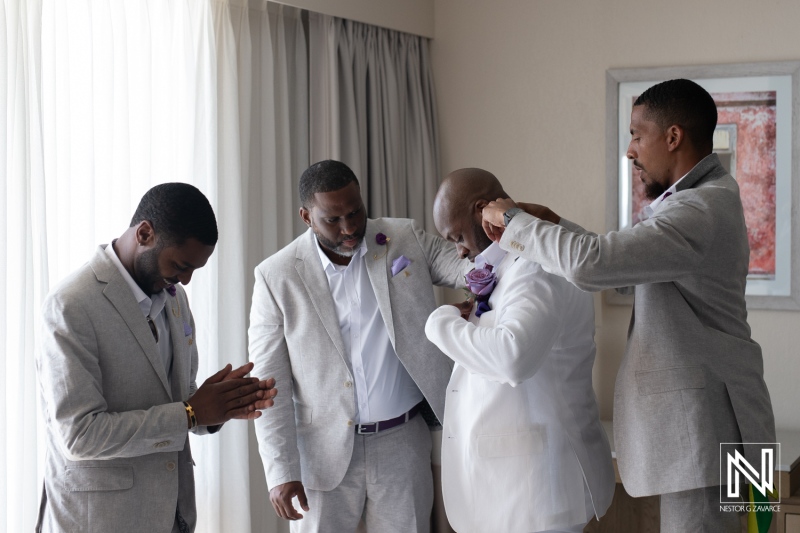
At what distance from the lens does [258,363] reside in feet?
8.99

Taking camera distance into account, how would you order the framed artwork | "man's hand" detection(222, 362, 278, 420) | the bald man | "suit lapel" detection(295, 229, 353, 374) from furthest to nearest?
the framed artwork
"suit lapel" detection(295, 229, 353, 374)
"man's hand" detection(222, 362, 278, 420)
the bald man

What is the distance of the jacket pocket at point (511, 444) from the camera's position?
219 centimetres

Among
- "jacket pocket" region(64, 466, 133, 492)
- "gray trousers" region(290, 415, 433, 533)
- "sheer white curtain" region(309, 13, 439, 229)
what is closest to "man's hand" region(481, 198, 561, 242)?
"gray trousers" region(290, 415, 433, 533)

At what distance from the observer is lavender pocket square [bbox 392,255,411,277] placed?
9.12 ft

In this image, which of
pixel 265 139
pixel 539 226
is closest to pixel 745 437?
pixel 539 226

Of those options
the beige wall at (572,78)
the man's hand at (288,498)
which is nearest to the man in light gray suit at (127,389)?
the man's hand at (288,498)

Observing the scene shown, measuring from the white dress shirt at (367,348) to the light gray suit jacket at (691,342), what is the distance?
83 centimetres

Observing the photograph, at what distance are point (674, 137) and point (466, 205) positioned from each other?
61 cm

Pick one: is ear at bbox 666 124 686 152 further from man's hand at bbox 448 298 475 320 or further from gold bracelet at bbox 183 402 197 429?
gold bracelet at bbox 183 402 197 429

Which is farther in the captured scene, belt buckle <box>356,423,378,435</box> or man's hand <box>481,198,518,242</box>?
belt buckle <box>356,423,378,435</box>

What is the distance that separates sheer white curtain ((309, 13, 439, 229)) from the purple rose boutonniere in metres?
1.78

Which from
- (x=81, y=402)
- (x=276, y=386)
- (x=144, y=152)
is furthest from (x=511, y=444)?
(x=144, y=152)

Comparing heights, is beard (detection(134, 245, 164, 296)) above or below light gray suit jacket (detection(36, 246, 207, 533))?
above

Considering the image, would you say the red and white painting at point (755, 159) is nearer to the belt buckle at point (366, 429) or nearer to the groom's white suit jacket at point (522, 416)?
the groom's white suit jacket at point (522, 416)
